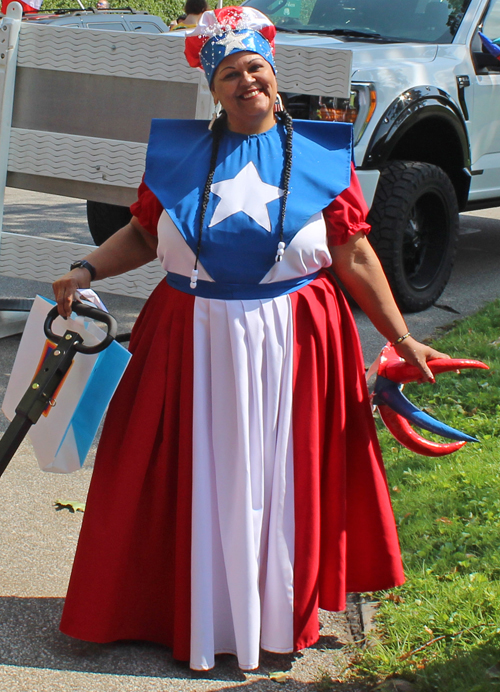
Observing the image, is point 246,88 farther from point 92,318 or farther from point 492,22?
point 492,22

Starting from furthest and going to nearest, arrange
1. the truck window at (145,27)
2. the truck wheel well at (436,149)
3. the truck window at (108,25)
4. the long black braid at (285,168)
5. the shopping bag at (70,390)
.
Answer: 1. the truck window at (145,27)
2. the truck window at (108,25)
3. the truck wheel well at (436,149)
4. the shopping bag at (70,390)
5. the long black braid at (285,168)

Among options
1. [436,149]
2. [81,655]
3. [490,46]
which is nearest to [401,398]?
A: [81,655]

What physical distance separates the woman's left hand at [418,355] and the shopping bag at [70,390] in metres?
0.79

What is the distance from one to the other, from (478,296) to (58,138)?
3595mm

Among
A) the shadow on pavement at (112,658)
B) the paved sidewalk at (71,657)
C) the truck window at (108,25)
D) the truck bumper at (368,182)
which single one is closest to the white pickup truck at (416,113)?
the truck bumper at (368,182)

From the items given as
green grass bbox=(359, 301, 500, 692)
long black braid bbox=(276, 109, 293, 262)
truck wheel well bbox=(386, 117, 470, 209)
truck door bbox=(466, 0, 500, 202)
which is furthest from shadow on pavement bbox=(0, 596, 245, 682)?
truck door bbox=(466, 0, 500, 202)

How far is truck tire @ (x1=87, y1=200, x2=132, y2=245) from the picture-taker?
7.04 metres

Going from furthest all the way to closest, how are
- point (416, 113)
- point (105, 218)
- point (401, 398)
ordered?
1. point (105, 218)
2. point (416, 113)
3. point (401, 398)

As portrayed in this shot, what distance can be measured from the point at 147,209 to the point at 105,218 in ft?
15.9

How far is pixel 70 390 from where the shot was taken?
7.65ft

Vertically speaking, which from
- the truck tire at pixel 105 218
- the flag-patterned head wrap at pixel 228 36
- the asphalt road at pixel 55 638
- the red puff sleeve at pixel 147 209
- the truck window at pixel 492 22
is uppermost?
the flag-patterned head wrap at pixel 228 36

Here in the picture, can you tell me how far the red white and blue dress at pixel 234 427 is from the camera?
225 centimetres

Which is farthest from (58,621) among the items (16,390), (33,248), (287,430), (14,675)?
(33,248)

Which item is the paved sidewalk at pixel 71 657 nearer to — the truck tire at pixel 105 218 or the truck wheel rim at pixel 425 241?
the truck wheel rim at pixel 425 241
